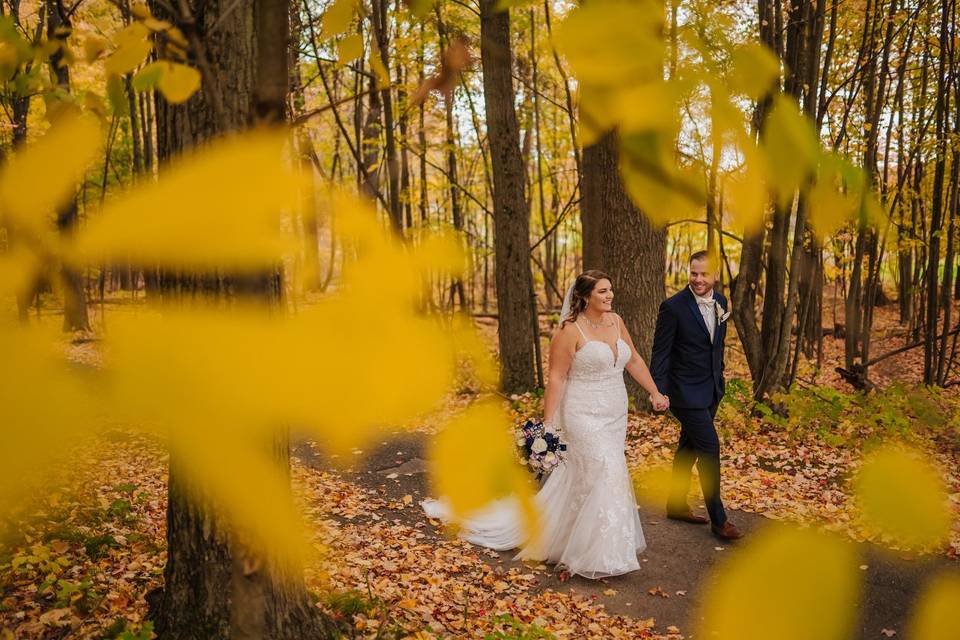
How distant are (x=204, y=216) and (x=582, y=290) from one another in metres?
4.16

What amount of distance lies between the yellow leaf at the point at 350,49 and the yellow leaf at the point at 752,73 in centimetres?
53

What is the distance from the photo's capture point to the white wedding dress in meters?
4.62

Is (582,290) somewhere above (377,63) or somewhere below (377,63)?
below

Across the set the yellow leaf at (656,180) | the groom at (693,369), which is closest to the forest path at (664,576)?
the groom at (693,369)

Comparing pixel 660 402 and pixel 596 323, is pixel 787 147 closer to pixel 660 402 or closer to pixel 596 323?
pixel 596 323

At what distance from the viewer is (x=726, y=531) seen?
4863mm

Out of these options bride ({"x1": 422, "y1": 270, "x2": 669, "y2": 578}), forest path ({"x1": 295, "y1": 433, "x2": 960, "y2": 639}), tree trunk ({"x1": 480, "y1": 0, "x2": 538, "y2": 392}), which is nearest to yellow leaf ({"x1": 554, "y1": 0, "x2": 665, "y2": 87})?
forest path ({"x1": 295, "y1": 433, "x2": 960, "y2": 639})

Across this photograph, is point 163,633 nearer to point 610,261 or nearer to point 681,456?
point 681,456

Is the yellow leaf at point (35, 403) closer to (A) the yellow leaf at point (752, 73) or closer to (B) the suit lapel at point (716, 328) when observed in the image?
(A) the yellow leaf at point (752, 73)

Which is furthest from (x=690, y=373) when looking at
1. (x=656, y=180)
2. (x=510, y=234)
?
(x=656, y=180)

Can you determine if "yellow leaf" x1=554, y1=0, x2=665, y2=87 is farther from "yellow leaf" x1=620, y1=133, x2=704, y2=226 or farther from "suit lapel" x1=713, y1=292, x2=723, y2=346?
"suit lapel" x1=713, y1=292, x2=723, y2=346

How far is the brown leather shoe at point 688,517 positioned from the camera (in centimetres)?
531

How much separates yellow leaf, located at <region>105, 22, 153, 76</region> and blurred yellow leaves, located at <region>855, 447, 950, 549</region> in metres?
0.80

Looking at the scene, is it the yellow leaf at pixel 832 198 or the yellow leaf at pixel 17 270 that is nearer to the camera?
the yellow leaf at pixel 17 270
